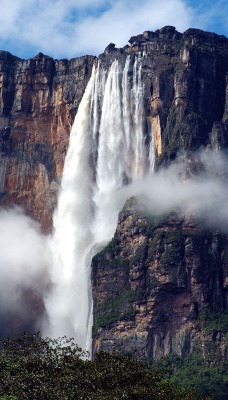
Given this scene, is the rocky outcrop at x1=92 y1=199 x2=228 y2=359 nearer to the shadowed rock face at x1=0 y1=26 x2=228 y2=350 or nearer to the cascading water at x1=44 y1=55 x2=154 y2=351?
the shadowed rock face at x1=0 y1=26 x2=228 y2=350

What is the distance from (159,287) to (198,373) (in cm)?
1125

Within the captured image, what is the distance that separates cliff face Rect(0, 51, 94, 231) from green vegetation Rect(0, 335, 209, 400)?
69877 mm

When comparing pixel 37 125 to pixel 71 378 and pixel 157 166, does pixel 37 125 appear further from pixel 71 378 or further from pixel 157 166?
pixel 71 378

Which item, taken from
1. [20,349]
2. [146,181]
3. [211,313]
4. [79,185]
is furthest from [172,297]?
[20,349]

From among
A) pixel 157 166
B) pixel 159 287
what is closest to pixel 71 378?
pixel 159 287

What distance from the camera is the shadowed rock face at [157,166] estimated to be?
10625 centimetres

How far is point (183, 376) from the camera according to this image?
3927 inches

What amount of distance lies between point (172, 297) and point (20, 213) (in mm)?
30192

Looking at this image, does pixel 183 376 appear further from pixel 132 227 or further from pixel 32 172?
pixel 32 172

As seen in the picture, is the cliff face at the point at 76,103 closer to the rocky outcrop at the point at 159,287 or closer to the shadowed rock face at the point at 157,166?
the shadowed rock face at the point at 157,166

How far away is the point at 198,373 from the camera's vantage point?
100000 mm

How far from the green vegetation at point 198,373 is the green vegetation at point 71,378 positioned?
38800 mm

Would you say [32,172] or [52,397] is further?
[32,172]

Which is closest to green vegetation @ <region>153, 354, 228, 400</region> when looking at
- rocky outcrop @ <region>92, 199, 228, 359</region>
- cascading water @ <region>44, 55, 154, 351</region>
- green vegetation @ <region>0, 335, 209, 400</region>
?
rocky outcrop @ <region>92, 199, 228, 359</region>
